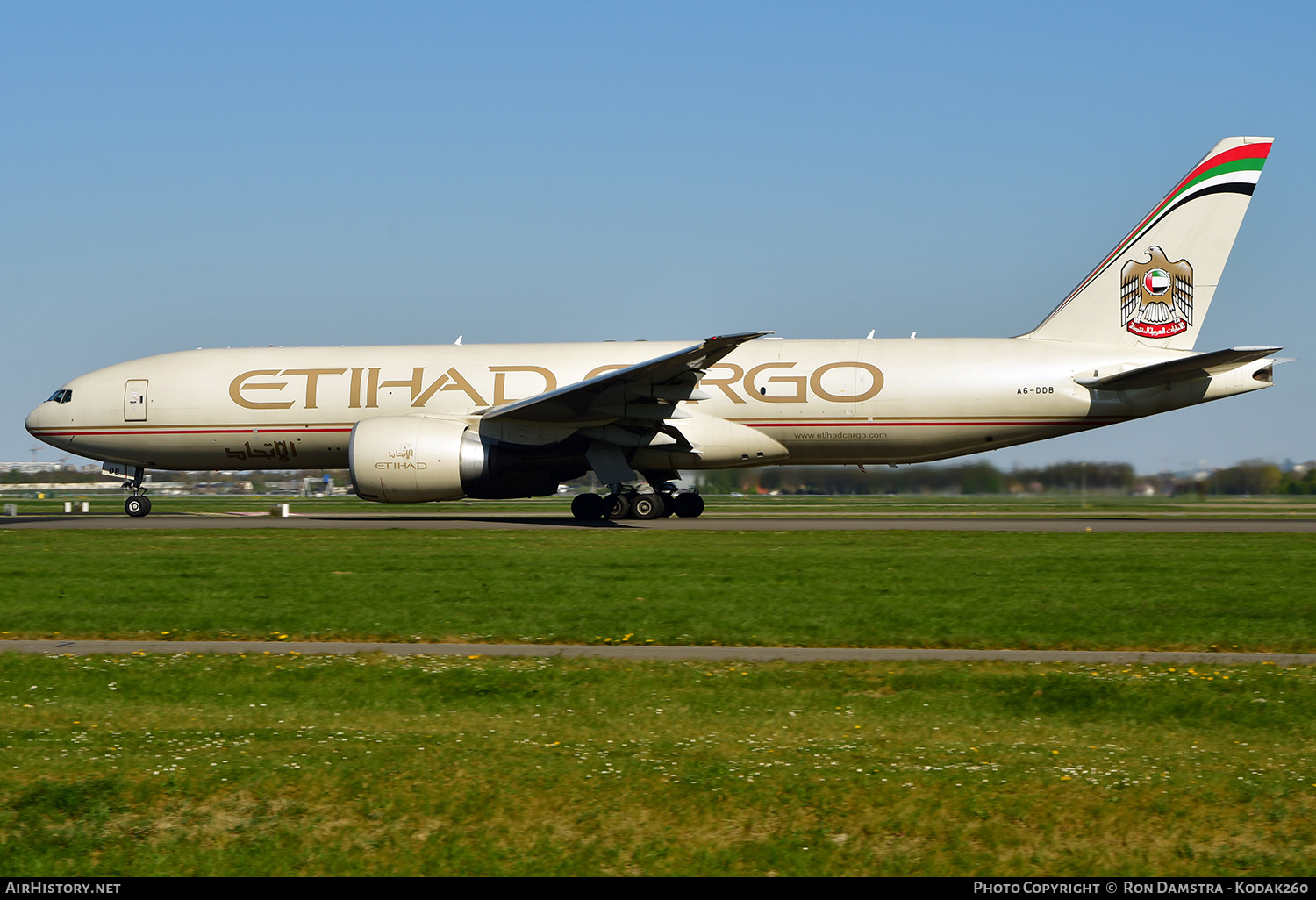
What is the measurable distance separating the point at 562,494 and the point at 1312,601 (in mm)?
50830

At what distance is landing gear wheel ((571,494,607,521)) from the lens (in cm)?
2769

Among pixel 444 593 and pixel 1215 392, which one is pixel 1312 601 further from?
pixel 1215 392

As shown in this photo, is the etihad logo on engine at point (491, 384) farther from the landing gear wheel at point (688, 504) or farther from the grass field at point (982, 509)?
the grass field at point (982, 509)

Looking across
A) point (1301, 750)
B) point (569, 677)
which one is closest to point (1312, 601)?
point (1301, 750)

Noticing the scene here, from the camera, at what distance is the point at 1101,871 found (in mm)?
5168

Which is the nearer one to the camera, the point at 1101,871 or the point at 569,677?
the point at 1101,871

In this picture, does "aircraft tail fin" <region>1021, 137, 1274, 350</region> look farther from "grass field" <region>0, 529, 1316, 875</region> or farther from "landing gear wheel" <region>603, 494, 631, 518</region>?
"grass field" <region>0, 529, 1316, 875</region>

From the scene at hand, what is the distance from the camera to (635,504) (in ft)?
89.6

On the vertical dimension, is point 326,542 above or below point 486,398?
below

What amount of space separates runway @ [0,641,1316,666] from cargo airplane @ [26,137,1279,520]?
1345cm

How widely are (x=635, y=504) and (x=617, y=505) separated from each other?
0.45 metres

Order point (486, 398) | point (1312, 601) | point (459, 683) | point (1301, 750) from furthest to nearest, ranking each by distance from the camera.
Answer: point (486, 398), point (1312, 601), point (459, 683), point (1301, 750)

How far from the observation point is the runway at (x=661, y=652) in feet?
33.3

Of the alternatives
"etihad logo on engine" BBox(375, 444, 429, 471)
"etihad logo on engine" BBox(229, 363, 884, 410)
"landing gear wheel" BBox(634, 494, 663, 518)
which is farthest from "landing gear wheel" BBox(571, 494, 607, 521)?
"etihad logo on engine" BBox(375, 444, 429, 471)
